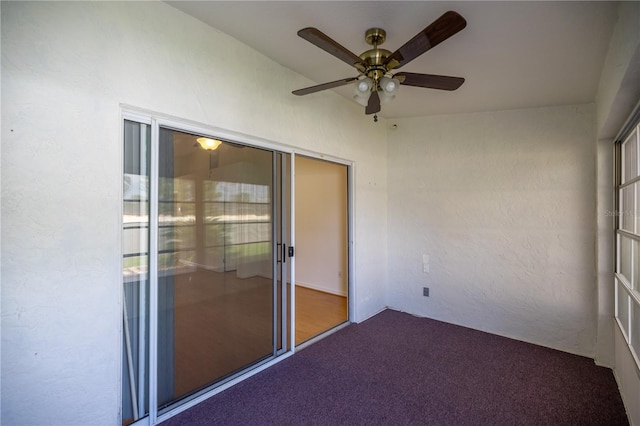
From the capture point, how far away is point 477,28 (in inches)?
77.4

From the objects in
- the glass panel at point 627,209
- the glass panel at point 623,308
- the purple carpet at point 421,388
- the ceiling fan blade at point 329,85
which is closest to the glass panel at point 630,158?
the glass panel at point 627,209

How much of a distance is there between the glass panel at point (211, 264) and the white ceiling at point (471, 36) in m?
0.89

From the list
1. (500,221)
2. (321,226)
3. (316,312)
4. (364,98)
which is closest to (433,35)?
(364,98)

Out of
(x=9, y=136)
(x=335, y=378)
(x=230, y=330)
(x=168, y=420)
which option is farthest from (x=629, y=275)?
(x=9, y=136)

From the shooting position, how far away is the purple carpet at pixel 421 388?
201cm

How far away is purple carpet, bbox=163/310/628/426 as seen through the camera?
2.01m

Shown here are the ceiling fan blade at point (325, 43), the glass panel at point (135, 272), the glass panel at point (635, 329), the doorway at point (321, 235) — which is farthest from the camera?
the doorway at point (321, 235)

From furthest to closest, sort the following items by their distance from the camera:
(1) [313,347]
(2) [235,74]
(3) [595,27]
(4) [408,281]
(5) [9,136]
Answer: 1. (4) [408,281]
2. (1) [313,347]
3. (2) [235,74]
4. (3) [595,27]
5. (5) [9,136]

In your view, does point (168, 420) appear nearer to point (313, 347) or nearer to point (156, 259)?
point (156, 259)

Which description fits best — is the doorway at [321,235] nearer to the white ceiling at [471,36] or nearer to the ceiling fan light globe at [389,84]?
the white ceiling at [471,36]

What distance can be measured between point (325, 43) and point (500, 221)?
9.68 ft

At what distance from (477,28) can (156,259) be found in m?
2.65

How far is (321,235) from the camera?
5.17m

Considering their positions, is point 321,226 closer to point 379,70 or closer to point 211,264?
point 211,264
